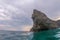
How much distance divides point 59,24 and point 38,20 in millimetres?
41456

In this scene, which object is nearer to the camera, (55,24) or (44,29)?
(44,29)

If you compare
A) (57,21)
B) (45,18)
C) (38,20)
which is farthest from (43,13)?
(57,21)

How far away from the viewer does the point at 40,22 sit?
117000 mm

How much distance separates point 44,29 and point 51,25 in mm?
9894

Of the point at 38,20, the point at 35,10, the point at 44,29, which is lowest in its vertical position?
the point at 44,29

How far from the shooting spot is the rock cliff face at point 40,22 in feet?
385

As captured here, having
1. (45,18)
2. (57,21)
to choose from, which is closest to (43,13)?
(45,18)

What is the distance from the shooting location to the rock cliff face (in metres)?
117

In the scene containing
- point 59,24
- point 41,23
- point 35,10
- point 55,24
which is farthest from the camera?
point 59,24

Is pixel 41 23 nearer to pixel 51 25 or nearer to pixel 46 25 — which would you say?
pixel 46 25

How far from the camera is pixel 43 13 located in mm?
128125

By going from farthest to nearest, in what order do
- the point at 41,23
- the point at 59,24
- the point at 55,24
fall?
the point at 59,24 → the point at 55,24 → the point at 41,23

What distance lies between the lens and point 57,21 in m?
145

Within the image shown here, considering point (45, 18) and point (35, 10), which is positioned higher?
point (35, 10)
